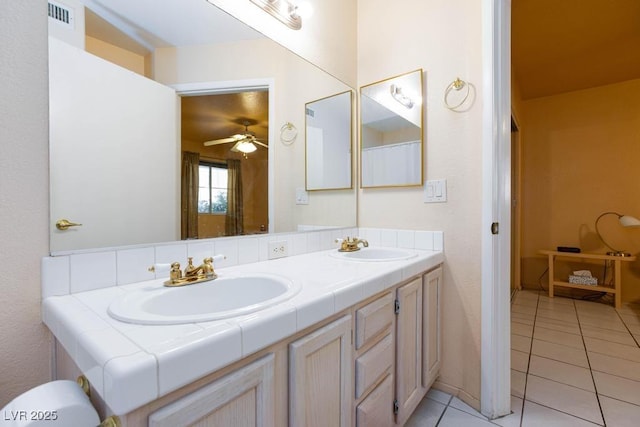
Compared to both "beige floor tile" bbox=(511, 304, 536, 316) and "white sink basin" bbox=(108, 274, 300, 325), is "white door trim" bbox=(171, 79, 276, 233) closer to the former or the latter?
"white sink basin" bbox=(108, 274, 300, 325)

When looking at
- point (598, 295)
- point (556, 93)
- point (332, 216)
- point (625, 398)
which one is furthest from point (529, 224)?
point (332, 216)

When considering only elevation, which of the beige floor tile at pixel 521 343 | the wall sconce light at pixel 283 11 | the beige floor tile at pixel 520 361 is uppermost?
the wall sconce light at pixel 283 11

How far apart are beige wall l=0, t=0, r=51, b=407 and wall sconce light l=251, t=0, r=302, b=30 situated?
2.81ft

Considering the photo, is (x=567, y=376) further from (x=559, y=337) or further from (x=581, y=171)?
(x=581, y=171)

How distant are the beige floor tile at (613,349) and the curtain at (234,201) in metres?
2.55

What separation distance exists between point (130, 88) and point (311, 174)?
0.96 m

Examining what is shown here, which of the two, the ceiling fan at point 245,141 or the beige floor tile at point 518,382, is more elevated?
the ceiling fan at point 245,141

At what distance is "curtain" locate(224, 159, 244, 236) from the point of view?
1.22 metres

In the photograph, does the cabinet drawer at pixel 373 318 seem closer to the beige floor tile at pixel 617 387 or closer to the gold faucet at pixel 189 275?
the gold faucet at pixel 189 275

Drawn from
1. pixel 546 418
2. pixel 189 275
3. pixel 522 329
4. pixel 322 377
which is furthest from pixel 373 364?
pixel 522 329

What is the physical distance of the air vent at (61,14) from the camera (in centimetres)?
78

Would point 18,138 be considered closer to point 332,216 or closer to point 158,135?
point 158,135

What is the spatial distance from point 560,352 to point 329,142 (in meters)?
2.15

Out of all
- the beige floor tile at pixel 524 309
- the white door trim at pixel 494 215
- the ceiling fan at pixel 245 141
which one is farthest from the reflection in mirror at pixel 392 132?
the beige floor tile at pixel 524 309
